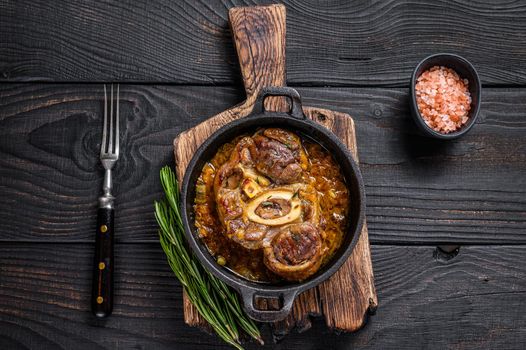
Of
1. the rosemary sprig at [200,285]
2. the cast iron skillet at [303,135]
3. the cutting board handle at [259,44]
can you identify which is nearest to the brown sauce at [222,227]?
the cast iron skillet at [303,135]

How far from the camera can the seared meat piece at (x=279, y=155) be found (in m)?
1.92

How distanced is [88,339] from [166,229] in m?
0.55

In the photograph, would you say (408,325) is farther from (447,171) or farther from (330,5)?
(330,5)

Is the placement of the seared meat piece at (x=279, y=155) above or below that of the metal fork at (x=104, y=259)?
above

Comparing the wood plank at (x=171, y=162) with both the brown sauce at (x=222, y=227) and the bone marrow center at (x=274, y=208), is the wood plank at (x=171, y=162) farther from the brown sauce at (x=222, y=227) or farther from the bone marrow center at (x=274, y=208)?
the bone marrow center at (x=274, y=208)

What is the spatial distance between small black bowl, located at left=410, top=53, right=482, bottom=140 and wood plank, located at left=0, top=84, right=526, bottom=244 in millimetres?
137

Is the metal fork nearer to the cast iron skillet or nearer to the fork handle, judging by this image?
the fork handle

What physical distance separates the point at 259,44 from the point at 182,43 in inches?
14.0

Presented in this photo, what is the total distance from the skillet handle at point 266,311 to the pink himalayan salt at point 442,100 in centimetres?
86

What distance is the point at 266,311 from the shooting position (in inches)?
71.5

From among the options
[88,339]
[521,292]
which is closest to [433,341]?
[521,292]

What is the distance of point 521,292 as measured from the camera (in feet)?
→ 7.58

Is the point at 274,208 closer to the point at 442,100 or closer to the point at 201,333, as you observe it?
the point at 201,333

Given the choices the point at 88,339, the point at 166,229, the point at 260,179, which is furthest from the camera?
the point at 88,339
